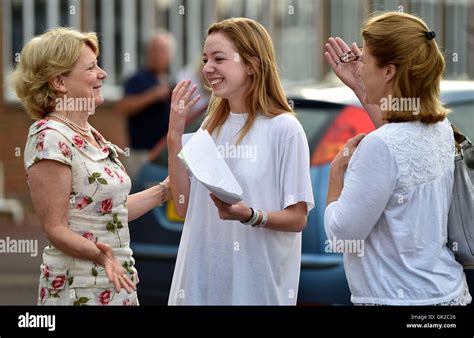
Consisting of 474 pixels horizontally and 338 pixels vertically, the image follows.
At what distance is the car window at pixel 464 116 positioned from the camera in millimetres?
6125

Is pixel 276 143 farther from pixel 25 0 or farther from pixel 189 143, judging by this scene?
pixel 25 0

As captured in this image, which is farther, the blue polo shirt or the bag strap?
the blue polo shirt

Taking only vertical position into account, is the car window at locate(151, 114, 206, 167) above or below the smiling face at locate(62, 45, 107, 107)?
below

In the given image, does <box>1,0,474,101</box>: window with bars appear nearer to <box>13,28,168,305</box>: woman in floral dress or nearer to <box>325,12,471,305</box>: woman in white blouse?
<box>13,28,168,305</box>: woman in floral dress

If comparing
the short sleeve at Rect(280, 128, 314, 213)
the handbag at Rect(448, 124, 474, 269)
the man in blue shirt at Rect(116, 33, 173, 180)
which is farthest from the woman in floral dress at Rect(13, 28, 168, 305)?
the man in blue shirt at Rect(116, 33, 173, 180)

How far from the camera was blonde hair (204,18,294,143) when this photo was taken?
4.35 metres

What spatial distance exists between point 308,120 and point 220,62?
190 cm

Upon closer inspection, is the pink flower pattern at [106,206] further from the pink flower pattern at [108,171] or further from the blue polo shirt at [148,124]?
the blue polo shirt at [148,124]

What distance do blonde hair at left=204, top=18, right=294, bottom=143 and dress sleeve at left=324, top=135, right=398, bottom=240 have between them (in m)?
0.50

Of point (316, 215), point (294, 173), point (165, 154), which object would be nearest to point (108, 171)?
point (294, 173)

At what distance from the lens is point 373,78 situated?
4.03 metres

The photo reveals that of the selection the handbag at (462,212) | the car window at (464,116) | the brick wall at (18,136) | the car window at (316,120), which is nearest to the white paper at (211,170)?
the handbag at (462,212)

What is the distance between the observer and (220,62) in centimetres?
435
